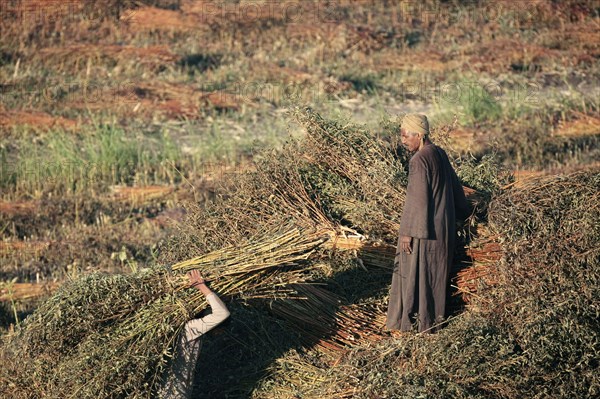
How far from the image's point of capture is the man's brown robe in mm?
5363

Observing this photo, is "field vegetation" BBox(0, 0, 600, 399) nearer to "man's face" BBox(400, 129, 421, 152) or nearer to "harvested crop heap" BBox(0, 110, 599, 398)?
"harvested crop heap" BBox(0, 110, 599, 398)

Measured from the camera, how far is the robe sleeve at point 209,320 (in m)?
5.10

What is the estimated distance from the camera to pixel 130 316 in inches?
207

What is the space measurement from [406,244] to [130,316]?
1.56m

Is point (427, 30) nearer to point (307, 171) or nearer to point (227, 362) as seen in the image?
point (307, 171)

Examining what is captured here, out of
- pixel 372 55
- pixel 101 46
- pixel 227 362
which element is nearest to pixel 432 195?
pixel 227 362

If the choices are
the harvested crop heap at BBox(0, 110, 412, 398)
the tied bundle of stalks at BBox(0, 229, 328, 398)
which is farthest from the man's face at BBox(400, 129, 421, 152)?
the tied bundle of stalks at BBox(0, 229, 328, 398)

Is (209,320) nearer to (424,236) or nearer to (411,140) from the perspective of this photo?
(424,236)

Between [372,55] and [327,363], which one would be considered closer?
[327,363]

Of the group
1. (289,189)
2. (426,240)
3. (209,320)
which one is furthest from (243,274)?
(289,189)

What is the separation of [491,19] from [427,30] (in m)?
1.13

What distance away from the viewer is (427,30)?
16375mm

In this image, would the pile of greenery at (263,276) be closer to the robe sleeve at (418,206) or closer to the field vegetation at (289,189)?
the field vegetation at (289,189)

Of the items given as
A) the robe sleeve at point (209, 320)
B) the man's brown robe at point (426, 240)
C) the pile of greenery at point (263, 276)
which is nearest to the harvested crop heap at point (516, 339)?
→ the man's brown robe at point (426, 240)
